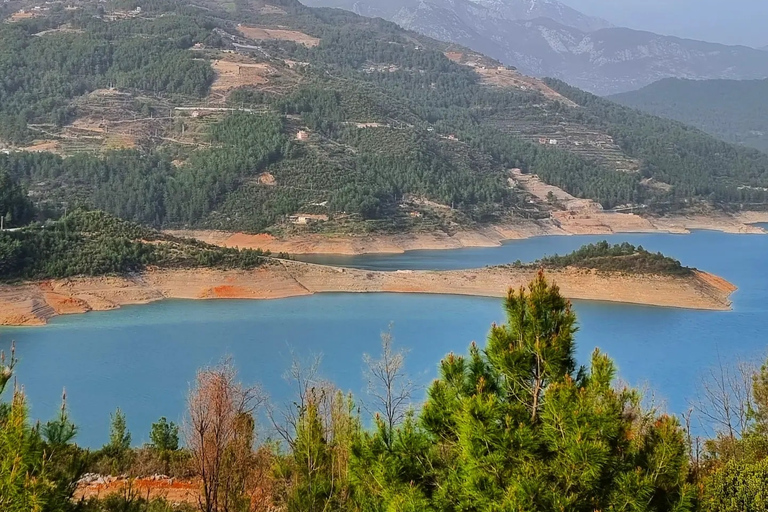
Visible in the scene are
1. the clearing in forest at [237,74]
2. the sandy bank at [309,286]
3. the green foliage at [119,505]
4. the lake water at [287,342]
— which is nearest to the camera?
the green foliage at [119,505]

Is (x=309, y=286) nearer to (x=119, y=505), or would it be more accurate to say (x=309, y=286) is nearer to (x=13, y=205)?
(x=13, y=205)

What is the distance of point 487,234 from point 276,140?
16.9m

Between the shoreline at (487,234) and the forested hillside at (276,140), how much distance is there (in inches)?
47.8

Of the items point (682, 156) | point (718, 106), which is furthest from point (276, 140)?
point (718, 106)

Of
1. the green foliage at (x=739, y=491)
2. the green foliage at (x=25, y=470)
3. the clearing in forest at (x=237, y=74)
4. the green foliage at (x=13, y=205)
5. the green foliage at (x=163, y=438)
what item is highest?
the clearing in forest at (x=237, y=74)

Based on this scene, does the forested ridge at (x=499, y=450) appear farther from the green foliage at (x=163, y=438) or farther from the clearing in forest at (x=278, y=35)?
the clearing in forest at (x=278, y=35)

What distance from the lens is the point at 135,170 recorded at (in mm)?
55812

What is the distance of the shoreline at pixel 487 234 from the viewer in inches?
1876

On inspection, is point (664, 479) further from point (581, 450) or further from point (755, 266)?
point (755, 266)

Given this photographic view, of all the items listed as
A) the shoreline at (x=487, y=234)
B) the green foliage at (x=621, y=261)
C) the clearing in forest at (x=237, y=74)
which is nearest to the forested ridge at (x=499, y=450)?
the green foliage at (x=621, y=261)

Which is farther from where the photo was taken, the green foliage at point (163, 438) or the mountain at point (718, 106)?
the mountain at point (718, 106)

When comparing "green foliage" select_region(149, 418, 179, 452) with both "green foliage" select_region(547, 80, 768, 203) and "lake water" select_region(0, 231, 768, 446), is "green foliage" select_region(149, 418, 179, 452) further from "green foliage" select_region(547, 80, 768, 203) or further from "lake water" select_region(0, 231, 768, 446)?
"green foliage" select_region(547, 80, 768, 203)

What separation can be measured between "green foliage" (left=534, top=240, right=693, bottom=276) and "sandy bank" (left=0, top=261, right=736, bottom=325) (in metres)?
0.43

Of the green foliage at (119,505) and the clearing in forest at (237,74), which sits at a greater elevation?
the clearing in forest at (237,74)
